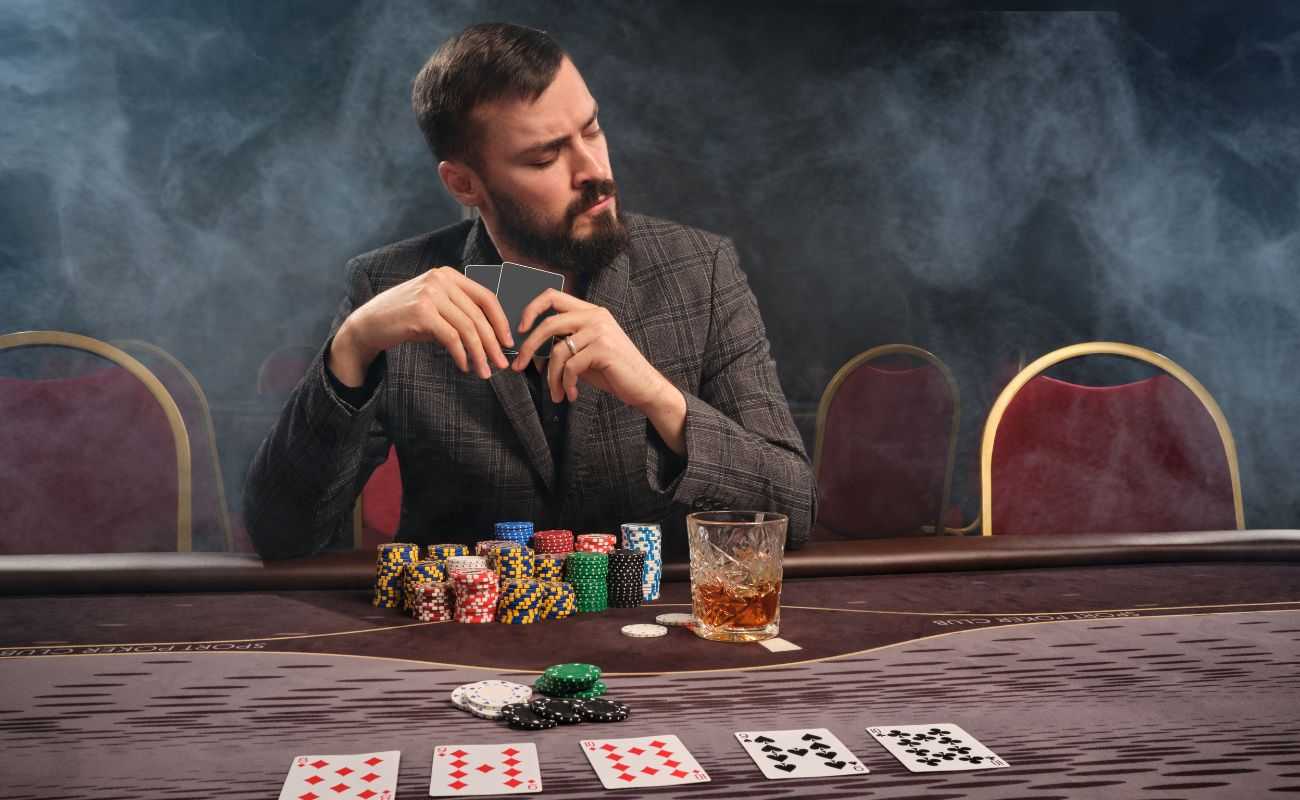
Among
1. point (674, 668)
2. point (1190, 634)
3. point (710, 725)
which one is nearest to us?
point (710, 725)

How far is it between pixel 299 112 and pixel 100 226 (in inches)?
35.3

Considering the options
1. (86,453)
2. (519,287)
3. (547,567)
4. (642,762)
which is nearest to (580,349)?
(519,287)

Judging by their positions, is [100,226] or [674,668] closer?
[674,668]

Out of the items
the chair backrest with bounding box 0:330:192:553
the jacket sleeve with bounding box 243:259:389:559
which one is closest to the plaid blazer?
the jacket sleeve with bounding box 243:259:389:559

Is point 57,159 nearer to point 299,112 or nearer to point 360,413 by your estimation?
point 299,112

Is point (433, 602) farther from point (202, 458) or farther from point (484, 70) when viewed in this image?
point (202, 458)

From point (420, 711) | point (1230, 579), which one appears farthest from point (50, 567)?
point (1230, 579)

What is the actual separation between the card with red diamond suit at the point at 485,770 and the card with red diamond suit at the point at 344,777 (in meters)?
0.03

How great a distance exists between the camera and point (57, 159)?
12.7ft

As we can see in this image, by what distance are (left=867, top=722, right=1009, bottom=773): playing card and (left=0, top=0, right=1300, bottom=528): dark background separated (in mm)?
3510

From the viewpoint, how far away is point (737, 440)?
1.63 m

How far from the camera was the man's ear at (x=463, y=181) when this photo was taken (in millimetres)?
2049

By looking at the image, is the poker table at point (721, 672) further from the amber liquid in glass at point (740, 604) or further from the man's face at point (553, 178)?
the man's face at point (553, 178)

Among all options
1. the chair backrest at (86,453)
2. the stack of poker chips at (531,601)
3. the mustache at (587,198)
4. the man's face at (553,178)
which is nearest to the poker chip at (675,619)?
the stack of poker chips at (531,601)
